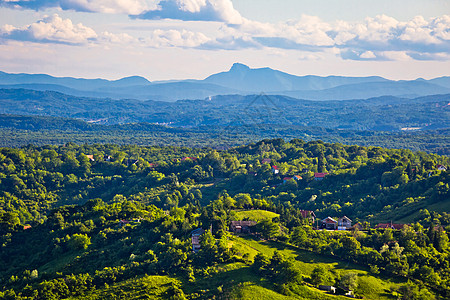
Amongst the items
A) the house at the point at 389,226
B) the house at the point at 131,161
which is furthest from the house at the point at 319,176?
the house at the point at 131,161

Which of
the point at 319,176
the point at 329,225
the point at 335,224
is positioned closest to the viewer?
the point at 329,225

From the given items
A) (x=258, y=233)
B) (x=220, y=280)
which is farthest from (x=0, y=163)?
(x=220, y=280)

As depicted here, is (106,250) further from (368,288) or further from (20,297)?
(368,288)

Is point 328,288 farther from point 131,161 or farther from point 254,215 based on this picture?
point 131,161

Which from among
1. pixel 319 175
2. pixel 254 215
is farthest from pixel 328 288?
pixel 319 175

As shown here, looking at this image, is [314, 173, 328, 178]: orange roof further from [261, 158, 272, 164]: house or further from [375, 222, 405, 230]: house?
[375, 222, 405, 230]: house

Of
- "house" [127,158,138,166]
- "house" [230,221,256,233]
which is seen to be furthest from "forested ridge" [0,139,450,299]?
"house" [127,158,138,166]
